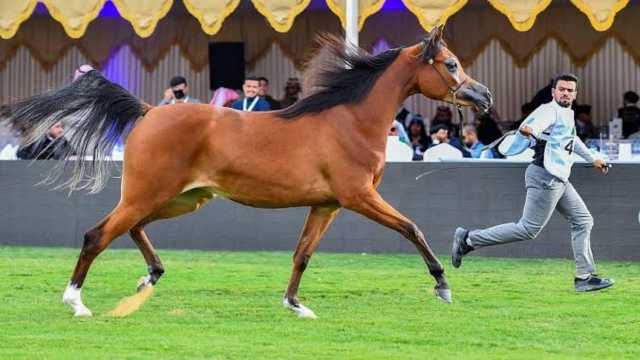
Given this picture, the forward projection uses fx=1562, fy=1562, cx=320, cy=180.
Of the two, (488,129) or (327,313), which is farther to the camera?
(488,129)

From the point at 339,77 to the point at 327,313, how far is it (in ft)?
6.14

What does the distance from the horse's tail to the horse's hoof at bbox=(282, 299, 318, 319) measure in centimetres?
177

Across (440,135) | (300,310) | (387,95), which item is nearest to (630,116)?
(440,135)

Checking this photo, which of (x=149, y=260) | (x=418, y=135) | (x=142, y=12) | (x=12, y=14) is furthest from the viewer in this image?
(x=418, y=135)

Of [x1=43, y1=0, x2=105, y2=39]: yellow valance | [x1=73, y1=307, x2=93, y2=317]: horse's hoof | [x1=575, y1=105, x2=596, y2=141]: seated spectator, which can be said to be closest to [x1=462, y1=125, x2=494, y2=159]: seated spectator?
[x1=575, y1=105, x2=596, y2=141]: seated spectator

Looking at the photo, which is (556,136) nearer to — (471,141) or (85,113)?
(85,113)

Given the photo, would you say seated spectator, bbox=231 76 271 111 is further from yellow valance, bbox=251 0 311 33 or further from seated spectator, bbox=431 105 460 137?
seated spectator, bbox=431 105 460 137

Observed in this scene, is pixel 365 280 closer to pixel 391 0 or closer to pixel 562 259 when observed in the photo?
pixel 562 259

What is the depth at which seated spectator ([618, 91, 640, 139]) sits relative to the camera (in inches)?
847

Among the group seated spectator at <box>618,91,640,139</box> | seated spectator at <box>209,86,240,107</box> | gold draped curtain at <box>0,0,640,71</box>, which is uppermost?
gold draped curtain at <box>0,0,640,71</box>

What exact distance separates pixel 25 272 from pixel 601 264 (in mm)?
6023

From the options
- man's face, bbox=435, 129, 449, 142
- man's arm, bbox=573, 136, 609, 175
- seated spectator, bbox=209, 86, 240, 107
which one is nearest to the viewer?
man's arm, bbox=573, 136, 609, 175

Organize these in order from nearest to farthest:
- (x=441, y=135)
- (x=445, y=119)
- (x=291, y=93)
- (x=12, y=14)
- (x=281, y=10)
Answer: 1. (x=281, y=10)
2. (x=12, y=14)
3. (x=441, y=135)
4. (x=445, y=119)
5. (x=291, y=93)

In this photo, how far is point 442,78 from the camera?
1241 cm
